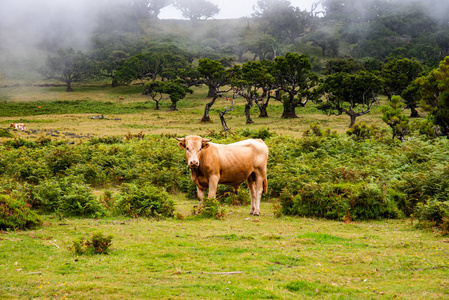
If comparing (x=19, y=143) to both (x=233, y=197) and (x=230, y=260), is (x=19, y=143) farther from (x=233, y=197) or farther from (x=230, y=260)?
(x=230, y=260)

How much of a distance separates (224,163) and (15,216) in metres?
6.63

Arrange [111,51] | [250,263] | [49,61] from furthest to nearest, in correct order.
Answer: [111,51], [49,61], [250,263]

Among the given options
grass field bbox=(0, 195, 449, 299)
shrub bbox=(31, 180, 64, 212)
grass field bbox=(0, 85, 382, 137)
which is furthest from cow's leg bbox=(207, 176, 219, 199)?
grass field bbox=(0, 85, 382, 137)

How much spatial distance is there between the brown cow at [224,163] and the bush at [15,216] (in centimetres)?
492

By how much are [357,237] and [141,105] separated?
65733mm

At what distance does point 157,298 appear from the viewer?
21.5 ft

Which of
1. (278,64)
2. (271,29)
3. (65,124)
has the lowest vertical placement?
(65,124)

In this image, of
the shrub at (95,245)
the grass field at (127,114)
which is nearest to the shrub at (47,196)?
the shrub at (95,245)

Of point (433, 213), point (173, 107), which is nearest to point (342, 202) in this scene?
point (433, 213)

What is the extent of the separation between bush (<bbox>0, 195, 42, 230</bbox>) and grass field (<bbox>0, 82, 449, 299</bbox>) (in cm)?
41

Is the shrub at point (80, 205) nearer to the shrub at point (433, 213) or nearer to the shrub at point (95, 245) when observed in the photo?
the shrub at point (95, 245)

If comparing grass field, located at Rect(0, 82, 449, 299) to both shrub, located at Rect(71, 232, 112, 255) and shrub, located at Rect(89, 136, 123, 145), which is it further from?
shrub, located at Rect(89, 136, 123, 145)


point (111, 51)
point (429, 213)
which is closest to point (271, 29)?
point (111, 51)

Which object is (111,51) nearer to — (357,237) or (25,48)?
(25,48)
